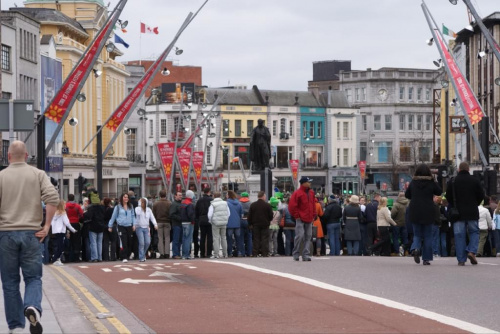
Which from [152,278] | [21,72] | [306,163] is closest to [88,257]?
[152,278]

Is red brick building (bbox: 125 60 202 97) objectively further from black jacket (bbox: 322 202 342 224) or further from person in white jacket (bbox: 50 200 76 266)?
person in white jacket (bbox: 50 200 76 266)

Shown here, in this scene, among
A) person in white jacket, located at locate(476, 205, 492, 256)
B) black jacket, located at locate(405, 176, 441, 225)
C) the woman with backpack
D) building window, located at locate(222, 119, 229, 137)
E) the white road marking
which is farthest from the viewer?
building window, located at locate(222, 119, 229, 137)

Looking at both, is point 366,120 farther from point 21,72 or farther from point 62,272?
point 62,272

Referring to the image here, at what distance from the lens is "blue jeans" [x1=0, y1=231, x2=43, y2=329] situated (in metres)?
11.3

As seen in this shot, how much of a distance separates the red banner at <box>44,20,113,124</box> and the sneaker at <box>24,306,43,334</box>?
20.2 m

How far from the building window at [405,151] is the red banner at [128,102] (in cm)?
10084

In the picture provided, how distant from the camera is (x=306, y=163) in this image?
423 feet

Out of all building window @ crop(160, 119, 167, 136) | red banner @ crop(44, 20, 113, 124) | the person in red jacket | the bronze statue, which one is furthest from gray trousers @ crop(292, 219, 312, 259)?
building window @ crop(160, 119, 167, 136)

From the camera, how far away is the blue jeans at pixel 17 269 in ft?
37.2

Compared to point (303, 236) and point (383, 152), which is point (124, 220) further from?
point (383, 152)

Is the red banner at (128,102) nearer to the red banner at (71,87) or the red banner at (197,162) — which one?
the red banner at (71,87)

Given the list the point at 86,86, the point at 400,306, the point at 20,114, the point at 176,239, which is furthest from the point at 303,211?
the point at 86,86

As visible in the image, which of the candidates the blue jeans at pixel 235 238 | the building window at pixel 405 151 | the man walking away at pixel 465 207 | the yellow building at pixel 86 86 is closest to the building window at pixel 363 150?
the building window at pixel 405 151

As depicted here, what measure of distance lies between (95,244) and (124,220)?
97cm
